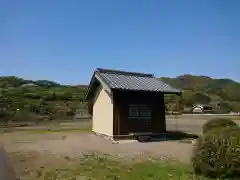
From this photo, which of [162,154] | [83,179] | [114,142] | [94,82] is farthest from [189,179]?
[94,82]

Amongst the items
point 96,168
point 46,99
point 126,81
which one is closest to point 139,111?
point 126,81

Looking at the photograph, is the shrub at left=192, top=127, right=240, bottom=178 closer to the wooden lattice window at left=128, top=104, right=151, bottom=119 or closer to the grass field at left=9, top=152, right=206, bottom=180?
the grass field at left=9, top=152, right=206, bottom=180

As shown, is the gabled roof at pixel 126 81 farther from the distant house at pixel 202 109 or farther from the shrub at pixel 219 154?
the distant house at pixel 202 109

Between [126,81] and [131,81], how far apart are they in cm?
58

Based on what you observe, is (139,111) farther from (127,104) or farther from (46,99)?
(46,99)

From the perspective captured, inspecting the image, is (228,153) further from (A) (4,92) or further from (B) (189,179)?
(A) (4,92)

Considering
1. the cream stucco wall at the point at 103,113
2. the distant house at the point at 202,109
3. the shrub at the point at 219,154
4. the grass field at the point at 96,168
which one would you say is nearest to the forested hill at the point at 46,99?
→ the distant house at the point at 202,109

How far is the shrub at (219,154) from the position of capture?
951cm

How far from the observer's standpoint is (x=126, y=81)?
83.3ft

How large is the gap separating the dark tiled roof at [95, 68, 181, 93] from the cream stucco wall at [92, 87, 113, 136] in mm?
1285

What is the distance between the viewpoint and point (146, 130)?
24.5 metres

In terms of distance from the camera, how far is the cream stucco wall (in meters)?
24.4

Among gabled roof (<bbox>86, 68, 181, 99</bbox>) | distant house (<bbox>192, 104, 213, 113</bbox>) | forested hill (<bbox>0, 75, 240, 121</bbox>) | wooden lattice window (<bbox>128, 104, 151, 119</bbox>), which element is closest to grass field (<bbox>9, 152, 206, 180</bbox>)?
wooden lattice window (<bbox>128, 104, 151, 119</bbox>)

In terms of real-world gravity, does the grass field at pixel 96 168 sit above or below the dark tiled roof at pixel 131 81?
below
